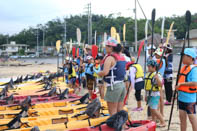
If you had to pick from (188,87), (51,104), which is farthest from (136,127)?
(51,104)

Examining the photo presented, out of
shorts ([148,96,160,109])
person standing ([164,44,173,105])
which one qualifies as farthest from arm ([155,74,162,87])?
person standing ([164,44,173,105])

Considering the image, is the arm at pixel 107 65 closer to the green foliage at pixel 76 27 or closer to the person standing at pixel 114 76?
the person standing at pixel 114 76

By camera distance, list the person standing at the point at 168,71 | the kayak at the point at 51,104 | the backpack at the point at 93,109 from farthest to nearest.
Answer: the person standing at the point at 168,71 < the kayak at the point at 51,104 < the backpack at the point at 93,109

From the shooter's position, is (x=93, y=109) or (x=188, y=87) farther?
(x=93, y=109)

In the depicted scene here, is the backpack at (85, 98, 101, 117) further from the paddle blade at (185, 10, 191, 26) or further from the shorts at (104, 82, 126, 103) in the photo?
the paddle blade at (185, 10, 191, 26)

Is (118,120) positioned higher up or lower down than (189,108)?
lower down

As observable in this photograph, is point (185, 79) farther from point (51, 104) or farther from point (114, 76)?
point (51, 104)

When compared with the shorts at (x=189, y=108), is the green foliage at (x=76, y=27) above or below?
above

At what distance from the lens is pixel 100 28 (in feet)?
188

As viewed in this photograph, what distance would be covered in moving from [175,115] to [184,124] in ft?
7.61

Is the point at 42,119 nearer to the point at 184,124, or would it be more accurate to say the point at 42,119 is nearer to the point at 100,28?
the point at 184,124

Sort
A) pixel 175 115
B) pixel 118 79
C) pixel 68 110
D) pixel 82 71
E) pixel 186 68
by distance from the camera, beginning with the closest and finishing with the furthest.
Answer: pixel 186 68 < pixel 118 79 < pixel 68 110 < pixel 175 115 < pixel 82 71

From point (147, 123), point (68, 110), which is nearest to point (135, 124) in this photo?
point (147, 123)

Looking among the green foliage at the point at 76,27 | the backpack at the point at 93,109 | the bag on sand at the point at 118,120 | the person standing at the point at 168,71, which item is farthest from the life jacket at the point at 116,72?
the green foliage at the point at 76,27
